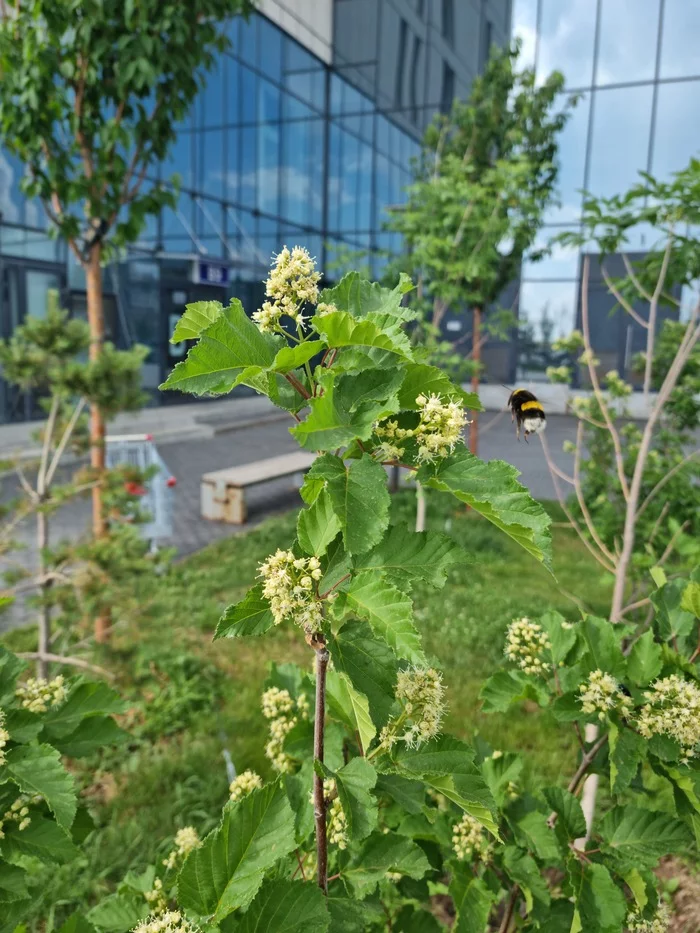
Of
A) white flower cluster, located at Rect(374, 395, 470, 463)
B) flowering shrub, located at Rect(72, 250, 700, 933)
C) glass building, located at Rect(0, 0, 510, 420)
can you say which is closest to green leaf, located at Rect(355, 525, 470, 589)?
flowering shrub, located at Rect(72, 250, 700, 933)

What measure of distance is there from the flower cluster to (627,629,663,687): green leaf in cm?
55

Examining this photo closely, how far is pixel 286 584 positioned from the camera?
92 centimetres

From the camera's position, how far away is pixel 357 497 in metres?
0.86

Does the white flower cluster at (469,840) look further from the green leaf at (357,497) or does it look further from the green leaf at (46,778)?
the green leaf at (357,497)

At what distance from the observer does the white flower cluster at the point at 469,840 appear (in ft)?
4.88

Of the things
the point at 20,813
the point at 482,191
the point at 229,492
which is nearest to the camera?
the point at 20,813

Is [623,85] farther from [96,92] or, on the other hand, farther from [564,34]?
[96,92]

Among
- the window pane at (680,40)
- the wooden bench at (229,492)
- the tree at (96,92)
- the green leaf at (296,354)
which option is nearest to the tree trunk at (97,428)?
the tree at (96,92)

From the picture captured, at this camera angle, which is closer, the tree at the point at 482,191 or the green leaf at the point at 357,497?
the green leaf at the point at 357,497

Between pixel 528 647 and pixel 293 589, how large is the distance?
0.87m

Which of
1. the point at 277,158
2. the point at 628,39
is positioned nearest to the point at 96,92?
the point at 277,158

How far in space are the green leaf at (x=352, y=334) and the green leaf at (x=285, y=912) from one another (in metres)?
0.74

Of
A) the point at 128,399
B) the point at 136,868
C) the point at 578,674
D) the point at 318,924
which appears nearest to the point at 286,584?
the point at 318,924

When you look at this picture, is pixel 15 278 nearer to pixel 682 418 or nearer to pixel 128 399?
pixel 128 399
